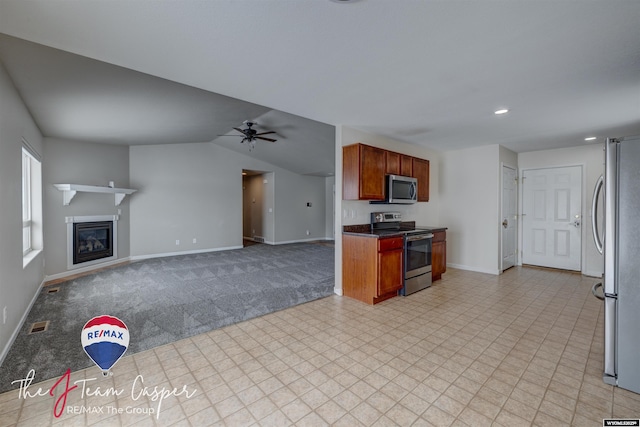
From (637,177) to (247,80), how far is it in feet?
9.71

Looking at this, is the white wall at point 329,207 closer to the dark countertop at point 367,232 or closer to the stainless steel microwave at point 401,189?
the stainless steel microwave at point 401,189

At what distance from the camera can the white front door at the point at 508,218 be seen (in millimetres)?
5094

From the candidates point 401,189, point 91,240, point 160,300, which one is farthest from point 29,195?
point 401,189

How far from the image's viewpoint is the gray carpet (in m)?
2.37

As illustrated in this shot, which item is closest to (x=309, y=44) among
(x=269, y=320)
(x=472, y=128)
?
(x=269, y=320)

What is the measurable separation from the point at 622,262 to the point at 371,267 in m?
2.16

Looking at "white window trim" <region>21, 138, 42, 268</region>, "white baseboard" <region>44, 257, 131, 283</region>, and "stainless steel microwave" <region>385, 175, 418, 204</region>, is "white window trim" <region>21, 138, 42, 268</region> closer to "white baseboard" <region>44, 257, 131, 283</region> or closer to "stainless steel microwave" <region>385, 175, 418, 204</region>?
"white baseboard" <region>44, 257, 131, 283</region>

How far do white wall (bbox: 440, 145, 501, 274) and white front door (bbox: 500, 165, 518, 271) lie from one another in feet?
0.87

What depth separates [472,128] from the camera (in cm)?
387

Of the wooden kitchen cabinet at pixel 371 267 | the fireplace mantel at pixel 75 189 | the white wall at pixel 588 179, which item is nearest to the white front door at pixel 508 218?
the white wall at pixel 588 179

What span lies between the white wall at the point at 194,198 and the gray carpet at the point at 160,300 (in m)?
0.85

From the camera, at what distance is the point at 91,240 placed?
5266 mm

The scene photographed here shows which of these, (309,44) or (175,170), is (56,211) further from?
(309,44)

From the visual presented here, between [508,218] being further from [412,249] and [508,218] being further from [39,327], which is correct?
[39,327]
